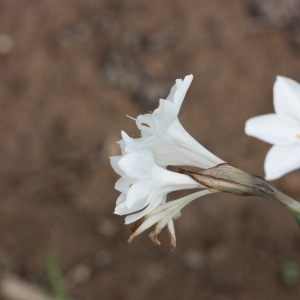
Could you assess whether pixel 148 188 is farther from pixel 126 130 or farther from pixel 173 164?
pixel 126 130

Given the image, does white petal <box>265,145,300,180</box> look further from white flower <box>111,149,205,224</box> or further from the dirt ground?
the dirt ground

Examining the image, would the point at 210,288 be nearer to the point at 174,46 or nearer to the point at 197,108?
the point at 197,108

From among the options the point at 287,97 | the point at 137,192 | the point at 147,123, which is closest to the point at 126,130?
the point at 147,123

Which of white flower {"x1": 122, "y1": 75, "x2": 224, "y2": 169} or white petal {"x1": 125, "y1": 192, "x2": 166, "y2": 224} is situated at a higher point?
white flower {"x1": 122, "y1": 75, "x2": 224, "y2": 169}

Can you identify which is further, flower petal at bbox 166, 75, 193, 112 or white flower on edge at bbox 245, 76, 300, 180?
flower petal at bbox 166, 75, 193, 112

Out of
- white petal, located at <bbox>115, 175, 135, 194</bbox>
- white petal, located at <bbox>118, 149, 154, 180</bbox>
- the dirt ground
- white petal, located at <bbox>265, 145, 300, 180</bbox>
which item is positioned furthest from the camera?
the dirt ground

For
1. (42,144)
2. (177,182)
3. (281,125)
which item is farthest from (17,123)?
(281,125)

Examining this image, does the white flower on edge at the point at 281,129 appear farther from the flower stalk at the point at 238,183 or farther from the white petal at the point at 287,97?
the flower stalk at the point at 238,183

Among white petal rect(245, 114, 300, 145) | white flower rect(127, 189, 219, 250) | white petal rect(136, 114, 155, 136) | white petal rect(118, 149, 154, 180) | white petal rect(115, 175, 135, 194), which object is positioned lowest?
white flower rect(127, 189, 219, 250)

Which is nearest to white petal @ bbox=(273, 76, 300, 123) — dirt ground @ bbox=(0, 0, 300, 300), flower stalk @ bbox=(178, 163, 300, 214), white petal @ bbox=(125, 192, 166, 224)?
flower stalk @ bbox=(178, 163, 300, 214)
